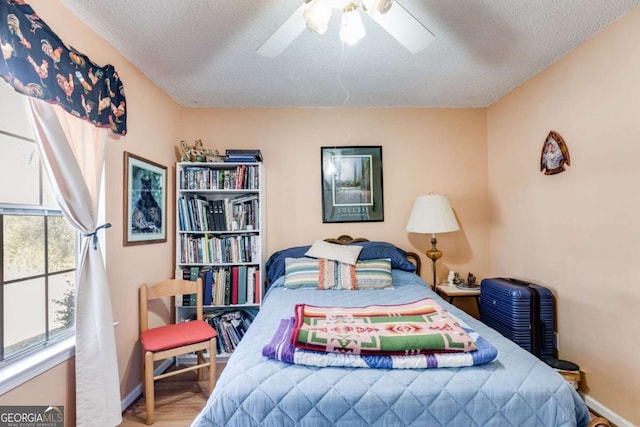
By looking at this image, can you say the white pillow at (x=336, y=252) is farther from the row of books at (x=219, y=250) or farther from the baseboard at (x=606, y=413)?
the baseboard at (x=606, y=413)

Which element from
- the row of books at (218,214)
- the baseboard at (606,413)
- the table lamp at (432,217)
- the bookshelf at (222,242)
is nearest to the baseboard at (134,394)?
the bookshelf at (222,242)

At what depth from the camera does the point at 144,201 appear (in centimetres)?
238

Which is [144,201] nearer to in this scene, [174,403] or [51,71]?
[51,71]

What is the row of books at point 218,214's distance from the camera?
2.79m

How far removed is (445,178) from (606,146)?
4.41 ft

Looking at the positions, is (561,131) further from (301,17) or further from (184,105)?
(184,105)

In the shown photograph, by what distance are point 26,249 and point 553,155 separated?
3370mm

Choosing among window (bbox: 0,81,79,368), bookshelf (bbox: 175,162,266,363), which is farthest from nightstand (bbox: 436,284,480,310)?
window (bbox: 0,81,79,368)

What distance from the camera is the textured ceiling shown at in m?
1.70

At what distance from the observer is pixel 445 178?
3.18m

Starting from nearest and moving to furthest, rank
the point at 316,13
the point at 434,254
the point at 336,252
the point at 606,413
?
1. the point at 316,13
2. the point at 606,413
3. the point at 336,252
4. the point at 434,254

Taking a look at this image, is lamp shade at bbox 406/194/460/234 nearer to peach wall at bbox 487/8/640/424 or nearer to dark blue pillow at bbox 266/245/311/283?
peach wall at bbox 487/8/640/424

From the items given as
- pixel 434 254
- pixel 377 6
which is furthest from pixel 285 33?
pixel 434 254

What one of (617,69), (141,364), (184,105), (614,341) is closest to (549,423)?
(614,341)
